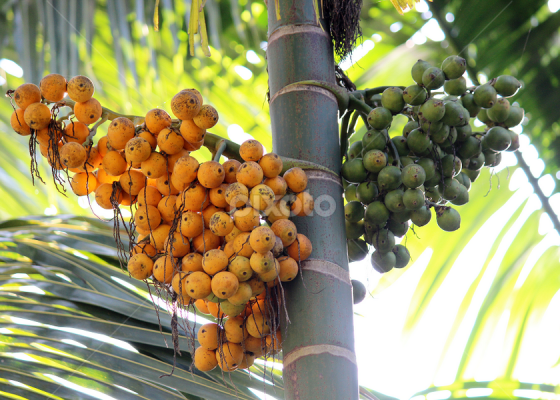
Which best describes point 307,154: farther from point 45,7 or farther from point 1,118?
point 1,118

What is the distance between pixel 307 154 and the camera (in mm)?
1497

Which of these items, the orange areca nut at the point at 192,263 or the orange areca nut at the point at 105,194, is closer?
the orange areca nut at the point at 192,263

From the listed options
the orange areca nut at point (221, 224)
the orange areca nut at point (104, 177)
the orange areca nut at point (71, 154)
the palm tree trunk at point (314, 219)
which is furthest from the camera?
the orange areca nut at point (104, 177)

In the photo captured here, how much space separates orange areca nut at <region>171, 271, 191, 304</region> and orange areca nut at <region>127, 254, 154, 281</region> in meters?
0.11

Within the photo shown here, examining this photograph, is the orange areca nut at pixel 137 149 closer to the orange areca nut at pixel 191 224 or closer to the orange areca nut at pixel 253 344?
the orange areca nut at pixel 191 224

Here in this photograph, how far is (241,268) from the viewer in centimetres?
130

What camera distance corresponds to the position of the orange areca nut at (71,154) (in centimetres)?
144

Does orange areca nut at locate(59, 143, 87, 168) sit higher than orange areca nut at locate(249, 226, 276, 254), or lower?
higher

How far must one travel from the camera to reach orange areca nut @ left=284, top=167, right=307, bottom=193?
1388mm

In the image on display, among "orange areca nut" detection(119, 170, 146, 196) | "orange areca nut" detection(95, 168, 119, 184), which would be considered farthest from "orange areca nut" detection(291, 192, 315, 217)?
"orange areca nut" detection(95, 168, 119, 184)

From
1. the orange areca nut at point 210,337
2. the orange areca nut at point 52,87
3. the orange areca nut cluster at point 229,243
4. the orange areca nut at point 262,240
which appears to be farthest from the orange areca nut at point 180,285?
the orange areca nut at point 52,87

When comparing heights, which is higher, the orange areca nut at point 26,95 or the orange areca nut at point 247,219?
the orange areca nut at point 26,95

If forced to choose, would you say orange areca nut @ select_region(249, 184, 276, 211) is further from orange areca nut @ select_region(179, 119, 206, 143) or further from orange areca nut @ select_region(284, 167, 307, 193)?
orange areca nut @ select_region(179, 119, 206, 143)

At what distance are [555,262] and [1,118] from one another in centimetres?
325
